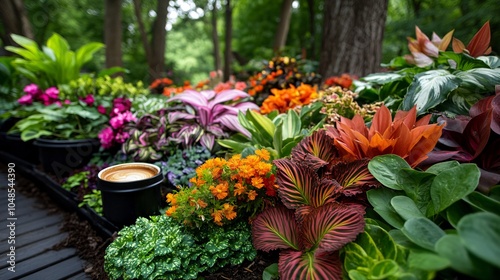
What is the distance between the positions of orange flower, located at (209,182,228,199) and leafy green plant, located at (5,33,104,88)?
2.59 m

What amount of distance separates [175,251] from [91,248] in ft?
2.55

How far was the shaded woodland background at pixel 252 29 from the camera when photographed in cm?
330

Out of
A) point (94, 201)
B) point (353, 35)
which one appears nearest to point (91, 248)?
point (94, 201)

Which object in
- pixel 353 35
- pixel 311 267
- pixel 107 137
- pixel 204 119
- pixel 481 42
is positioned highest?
pixel 353 35

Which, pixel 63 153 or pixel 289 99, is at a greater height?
pixel 289 99

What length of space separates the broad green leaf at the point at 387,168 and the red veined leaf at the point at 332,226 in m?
0.14

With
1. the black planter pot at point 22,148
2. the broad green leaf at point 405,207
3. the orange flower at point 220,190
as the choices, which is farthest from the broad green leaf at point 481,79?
the black planter pot at point 22,148

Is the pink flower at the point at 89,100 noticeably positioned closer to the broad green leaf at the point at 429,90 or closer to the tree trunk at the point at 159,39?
the broad green leaf at the point at 429,90

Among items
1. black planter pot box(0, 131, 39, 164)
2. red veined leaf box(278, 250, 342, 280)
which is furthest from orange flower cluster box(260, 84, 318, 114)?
black planter pot box(0, 131, 39, 164)

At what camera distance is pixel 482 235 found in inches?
25.4

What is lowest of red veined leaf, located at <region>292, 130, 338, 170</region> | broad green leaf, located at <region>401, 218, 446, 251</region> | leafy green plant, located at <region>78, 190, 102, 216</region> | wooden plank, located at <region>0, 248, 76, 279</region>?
wooden plank, located at <region>0, 248, 76, 279</region>

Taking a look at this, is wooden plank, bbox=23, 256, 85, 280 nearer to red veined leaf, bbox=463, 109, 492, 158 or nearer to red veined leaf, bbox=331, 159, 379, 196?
red veined leaf, bbox=331, 159, 379, 196

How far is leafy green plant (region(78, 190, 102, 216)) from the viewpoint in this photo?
1.82 meters

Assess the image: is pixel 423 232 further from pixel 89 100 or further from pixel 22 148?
pixel 22 148
